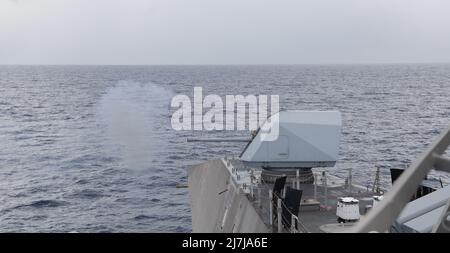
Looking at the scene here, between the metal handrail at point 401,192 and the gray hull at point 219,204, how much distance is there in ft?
47.1

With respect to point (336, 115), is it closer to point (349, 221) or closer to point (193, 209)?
point (349, 221)

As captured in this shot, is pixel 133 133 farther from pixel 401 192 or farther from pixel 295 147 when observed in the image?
pixel 401 192

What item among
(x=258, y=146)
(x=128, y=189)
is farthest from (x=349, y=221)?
(x=128, y=189)

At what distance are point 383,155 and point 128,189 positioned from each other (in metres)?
26.8

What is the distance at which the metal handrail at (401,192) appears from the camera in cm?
360

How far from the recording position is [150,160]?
5694 centimetres

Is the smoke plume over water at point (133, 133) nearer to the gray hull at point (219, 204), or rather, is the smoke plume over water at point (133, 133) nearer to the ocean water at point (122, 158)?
the ocean water at point (122, 158)

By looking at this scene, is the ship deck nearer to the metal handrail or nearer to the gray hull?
the gray hull

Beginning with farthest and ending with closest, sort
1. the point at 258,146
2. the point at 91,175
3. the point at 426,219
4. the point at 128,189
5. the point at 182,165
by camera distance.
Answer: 1. the point at 182,165
2. the point at 91,175
3. the point at 128,189
4. the point at 258,146
5. the point at 426,219

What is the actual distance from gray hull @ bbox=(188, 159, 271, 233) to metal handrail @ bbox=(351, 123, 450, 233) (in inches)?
565

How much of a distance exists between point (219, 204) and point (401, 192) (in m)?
23.8

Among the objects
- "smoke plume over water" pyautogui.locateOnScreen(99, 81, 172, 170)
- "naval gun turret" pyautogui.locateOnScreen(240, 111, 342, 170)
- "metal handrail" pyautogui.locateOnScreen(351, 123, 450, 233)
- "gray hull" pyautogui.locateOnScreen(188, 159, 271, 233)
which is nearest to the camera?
"metal handrail" pyautogui.locateOnScreen(351, 123, 450, 233)

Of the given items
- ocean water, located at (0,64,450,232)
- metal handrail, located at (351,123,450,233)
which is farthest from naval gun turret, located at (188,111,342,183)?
metal handrail, located at (351,123,450,233)

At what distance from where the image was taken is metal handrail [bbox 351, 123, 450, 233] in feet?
11.8
